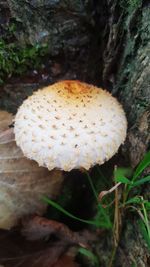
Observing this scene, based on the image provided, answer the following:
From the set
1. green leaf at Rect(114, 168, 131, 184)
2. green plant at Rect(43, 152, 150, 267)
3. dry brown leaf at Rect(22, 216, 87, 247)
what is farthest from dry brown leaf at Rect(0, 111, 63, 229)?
green leaf at Rect(114, 168, 131, 184)

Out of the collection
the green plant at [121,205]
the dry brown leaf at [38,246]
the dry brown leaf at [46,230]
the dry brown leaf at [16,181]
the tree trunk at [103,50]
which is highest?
the tree trunk at [103,50]

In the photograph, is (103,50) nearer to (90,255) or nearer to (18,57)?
(18,57)

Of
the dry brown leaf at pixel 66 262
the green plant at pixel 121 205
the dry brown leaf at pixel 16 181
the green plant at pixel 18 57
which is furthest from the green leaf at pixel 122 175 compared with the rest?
the green plant at pixel 18 57

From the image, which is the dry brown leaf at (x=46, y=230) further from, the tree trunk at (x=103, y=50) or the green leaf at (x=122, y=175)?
the green leaf at (x=122, y=175)

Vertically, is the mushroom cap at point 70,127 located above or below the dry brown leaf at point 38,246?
above

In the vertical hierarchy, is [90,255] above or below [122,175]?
below

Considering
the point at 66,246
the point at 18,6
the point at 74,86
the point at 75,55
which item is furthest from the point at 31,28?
the point at 66,246

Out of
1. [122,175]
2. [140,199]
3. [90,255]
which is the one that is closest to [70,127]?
[122,175]
